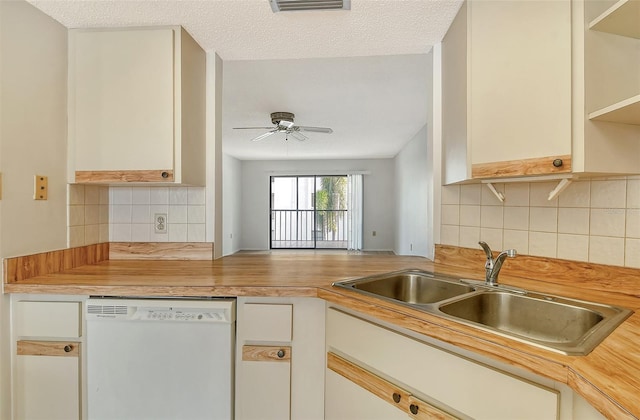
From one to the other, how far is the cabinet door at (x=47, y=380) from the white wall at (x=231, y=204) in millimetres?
5465

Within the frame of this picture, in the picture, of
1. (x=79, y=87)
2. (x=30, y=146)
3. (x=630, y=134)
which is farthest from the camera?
(x=79, y=87)

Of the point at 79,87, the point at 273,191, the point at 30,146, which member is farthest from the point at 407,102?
the point at 273,191

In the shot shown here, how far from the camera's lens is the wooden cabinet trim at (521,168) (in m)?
1.03

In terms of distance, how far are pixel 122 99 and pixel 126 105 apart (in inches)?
1.5

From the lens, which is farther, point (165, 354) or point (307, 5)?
point (307, 5)

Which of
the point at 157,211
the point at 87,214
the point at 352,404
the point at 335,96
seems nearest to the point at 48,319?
the point at 87,214

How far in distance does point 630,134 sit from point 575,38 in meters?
0.38

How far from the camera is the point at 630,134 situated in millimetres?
1054

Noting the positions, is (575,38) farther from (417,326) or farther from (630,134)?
(417,326)

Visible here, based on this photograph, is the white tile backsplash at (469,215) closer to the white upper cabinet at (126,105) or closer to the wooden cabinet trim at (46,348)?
the white upper cabinet at (126,105)

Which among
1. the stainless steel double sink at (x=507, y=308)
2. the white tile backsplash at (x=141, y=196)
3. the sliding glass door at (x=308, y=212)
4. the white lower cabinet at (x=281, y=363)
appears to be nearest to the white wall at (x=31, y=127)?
the white tile backsplash at (x=141, y=196)

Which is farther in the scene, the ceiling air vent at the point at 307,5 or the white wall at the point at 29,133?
the ceiling air vent at the point at 307,5

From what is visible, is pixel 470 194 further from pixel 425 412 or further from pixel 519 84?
pixel 425 412

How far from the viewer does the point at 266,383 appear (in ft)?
4.22
